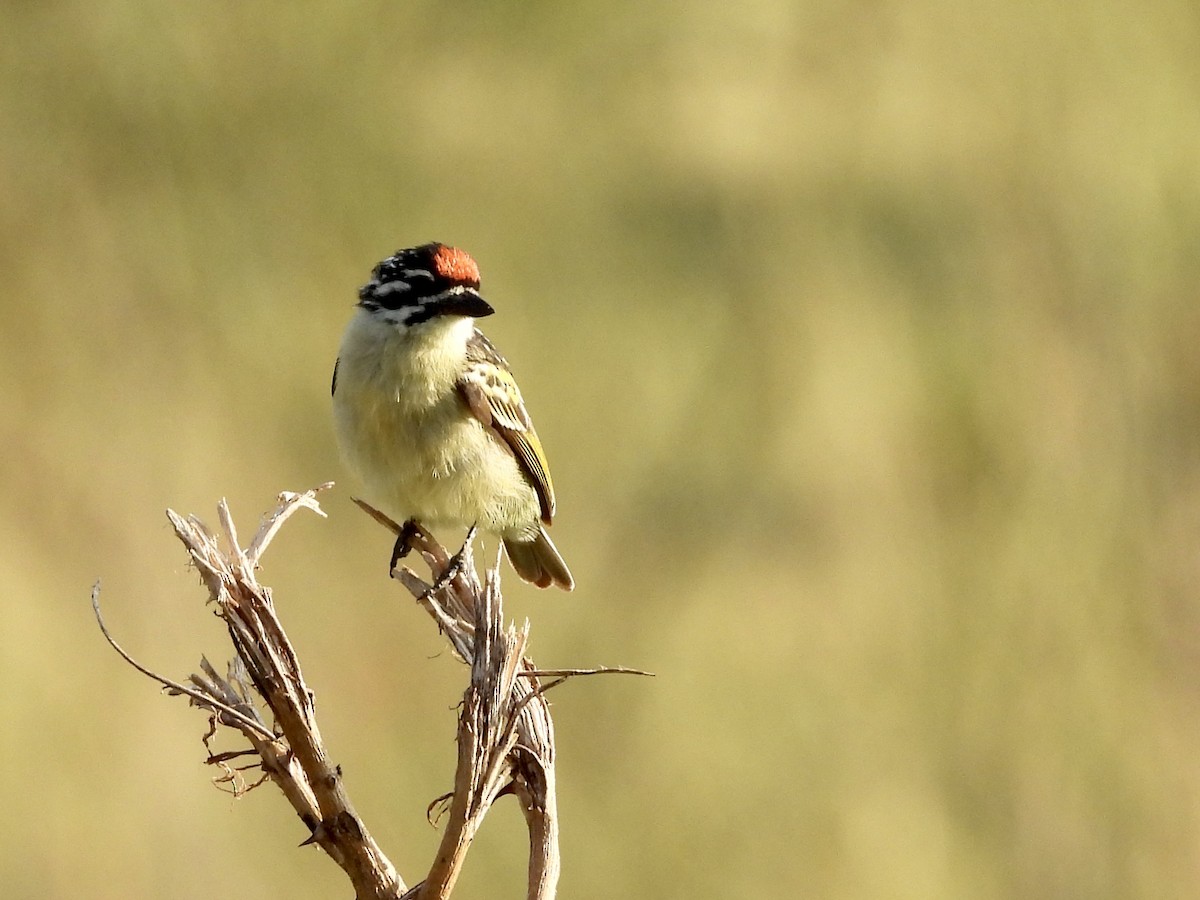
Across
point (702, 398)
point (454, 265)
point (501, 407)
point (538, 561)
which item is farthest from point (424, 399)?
point (702, 398)

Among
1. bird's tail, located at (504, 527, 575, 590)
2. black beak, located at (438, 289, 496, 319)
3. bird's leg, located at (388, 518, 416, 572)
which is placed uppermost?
black beak, located at (438, 289, 496, 319)

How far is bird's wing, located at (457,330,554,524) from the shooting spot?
3383 millimetres

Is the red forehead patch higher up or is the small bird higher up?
the red forehead patch

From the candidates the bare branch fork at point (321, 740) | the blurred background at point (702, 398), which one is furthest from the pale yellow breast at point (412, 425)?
the blurred background at point (702, 398)

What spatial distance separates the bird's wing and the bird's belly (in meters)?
0.04

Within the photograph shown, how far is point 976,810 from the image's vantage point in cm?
662

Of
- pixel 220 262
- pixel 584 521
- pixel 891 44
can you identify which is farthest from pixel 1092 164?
pixel 220 262

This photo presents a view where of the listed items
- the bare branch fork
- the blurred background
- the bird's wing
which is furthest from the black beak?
the blurred background

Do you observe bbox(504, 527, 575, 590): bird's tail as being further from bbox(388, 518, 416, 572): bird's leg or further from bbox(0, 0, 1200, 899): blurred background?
bbox(0, 0, 1200, 899): blurred background

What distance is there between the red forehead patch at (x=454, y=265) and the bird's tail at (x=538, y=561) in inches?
34.7

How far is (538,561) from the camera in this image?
3752 mm

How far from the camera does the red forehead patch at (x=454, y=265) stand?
3133 mm

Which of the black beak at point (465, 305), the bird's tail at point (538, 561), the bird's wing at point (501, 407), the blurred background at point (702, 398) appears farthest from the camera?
the blurred background at point (702, 398)

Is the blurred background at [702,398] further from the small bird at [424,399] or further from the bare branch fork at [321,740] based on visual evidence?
the bare branch fork at [321,740]
